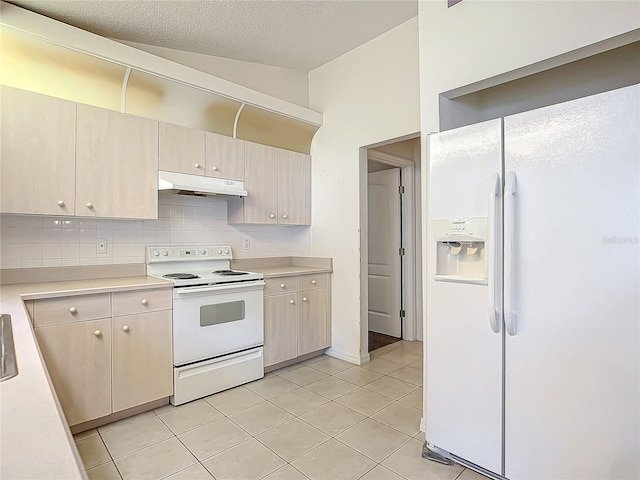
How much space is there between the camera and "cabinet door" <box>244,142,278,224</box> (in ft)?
11.0

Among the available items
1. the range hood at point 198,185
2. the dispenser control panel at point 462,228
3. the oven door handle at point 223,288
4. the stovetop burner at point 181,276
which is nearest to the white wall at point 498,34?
the dispenser control panel at point 462,228

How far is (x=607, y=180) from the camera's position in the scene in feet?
4.71

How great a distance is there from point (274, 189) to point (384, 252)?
5.93 ft

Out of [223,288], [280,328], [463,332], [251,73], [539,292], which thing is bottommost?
[280,328]

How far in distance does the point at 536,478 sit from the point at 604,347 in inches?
26.7

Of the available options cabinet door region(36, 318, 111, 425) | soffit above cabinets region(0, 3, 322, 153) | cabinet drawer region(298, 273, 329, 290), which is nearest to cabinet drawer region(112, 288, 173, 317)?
cabinet door region(36, 318, 111, 425)

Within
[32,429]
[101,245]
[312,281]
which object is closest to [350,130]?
[312,281]

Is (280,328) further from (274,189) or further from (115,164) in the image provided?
(115,164)

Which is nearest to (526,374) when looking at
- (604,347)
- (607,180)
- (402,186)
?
(604,347)

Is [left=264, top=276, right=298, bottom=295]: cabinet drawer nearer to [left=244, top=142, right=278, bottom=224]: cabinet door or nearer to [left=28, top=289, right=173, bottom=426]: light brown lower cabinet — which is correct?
[left=244, top=142, right=278, bottom=224]: cabinet door

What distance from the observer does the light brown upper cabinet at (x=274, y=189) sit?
11.1 feet

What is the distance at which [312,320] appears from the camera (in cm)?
357

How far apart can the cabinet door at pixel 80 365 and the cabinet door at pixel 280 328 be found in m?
1.27

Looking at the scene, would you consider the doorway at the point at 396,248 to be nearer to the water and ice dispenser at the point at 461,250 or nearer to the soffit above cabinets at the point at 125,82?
the soffit above cabinets at the point at 125,82
